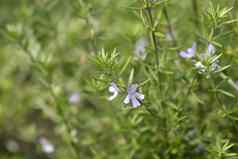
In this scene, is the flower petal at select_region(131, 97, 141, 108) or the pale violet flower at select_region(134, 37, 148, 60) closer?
the flower petal at select_region(131, 97, 141, 108)

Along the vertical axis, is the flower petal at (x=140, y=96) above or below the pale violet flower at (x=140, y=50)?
below

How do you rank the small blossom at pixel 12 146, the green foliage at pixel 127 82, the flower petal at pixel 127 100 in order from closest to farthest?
the flower petal at pixel 127 100, the green foliage at pixel 127 82, the small blossom at pixel 12 146

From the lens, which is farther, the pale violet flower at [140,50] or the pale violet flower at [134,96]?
the pale violet flower at [140,50]

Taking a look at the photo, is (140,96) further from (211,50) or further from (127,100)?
(211,50)

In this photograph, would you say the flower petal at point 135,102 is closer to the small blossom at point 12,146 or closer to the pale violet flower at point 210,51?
the pale violet flower at point 210,51

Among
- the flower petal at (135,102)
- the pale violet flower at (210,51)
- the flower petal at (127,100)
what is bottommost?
the flower petal at (135,102)

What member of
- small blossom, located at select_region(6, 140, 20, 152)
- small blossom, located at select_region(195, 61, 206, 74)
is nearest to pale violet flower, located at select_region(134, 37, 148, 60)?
small blossom, located at select_region(195, 61, 206, 74)

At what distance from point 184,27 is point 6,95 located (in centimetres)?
104

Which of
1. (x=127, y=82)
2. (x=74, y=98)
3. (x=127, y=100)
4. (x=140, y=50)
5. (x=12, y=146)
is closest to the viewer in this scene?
(x=127, y=100)

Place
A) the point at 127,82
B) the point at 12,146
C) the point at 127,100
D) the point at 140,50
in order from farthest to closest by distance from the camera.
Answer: the point at 12,146
the point at 140,50
the point at 127,82
the point at 127,100

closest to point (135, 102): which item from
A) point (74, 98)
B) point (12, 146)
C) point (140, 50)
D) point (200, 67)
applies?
point (200, 67)

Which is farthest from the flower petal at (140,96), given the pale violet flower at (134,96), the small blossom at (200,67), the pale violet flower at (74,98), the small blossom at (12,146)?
the small blossom at (12,146)

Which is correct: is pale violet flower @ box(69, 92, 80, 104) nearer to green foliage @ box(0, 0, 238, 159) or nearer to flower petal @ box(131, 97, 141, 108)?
green foliage @ box(0, 0, 238, 159)

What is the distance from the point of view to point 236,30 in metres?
1.48
